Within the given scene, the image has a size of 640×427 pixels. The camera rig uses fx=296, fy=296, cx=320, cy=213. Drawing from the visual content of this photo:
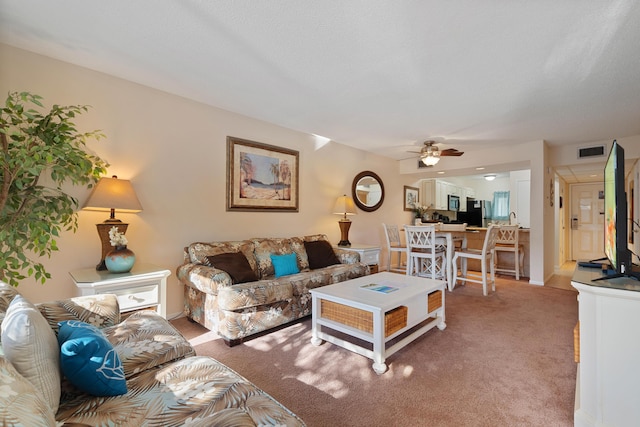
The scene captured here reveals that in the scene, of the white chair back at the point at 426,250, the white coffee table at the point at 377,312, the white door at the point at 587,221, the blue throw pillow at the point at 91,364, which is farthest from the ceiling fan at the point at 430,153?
the white door at the point at 587,221

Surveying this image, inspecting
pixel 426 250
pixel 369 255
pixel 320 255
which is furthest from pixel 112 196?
pixel 426 250

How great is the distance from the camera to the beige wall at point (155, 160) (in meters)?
2.42

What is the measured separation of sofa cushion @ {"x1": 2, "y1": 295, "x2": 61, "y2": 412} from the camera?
89cm

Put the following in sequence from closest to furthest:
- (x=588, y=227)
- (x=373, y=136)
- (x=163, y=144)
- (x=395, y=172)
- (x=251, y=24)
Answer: (x=251, y=24)
(x=163, y=144)
(x=373, y=136)
(x=395, y=172)
(x=588, y=227)

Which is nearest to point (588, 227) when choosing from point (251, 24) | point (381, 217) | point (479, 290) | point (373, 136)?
point (479, 290)

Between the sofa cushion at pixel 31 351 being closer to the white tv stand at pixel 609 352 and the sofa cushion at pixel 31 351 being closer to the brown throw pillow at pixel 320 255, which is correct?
the white tv stand at pixel 609 352

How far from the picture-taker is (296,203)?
420 centimetres

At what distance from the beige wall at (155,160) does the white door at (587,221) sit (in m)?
6.85

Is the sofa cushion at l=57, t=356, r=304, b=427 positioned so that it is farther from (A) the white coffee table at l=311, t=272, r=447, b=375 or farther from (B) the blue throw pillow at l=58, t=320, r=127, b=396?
A: (A) the white coffee table at l=311, t=272, r=447, b=375

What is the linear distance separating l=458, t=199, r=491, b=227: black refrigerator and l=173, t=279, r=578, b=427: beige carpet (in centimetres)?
500

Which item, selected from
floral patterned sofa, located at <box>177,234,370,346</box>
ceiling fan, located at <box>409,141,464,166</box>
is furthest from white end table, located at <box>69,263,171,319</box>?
ceiling fan, located at <box>409,141,464,166</box>

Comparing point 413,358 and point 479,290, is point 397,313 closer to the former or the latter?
point 413,358

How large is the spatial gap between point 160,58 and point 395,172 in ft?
15.7

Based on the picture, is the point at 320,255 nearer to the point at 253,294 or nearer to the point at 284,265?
the point at 284,265
